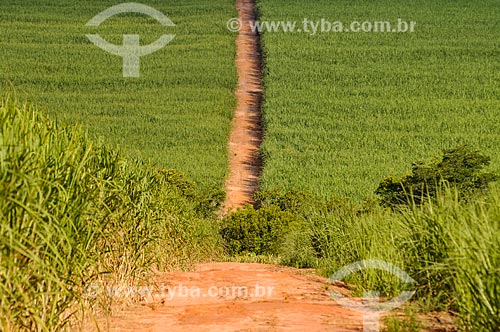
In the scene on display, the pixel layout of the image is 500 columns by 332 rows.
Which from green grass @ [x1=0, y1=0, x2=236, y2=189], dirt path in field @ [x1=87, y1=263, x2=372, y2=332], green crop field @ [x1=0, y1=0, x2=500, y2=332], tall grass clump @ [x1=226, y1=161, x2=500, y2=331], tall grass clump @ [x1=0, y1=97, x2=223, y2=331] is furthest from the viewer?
green grass @ [x1=0, y1=0, x2=236, y2=189]

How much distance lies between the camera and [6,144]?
19.2 ft

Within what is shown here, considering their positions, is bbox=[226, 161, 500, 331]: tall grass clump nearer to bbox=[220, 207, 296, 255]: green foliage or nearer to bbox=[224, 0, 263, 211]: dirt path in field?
Result: bbox=[220, 207, 296, 255]: green foliage

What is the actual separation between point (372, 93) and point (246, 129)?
6.27 metres

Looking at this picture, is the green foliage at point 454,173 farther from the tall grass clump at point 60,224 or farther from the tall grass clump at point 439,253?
the tall grass clump at point 60,224

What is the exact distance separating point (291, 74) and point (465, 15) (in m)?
14.0

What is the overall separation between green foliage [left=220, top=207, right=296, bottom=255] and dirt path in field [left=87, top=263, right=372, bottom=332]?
1011cm

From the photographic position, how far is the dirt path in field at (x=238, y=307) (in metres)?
6.38

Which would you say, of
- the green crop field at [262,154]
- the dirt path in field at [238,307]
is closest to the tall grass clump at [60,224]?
the green crop field at [262,154]

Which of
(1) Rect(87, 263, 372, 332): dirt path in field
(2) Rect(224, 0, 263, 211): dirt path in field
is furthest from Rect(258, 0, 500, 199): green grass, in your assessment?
(1) Rect(87, 263, 372, 332): dirt path in field

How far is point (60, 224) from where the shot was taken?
5758 mm

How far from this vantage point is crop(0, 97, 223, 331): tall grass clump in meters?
5.38

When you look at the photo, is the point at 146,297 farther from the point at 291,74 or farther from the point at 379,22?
the point at 379,22

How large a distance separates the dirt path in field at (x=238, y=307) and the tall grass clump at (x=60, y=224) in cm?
34

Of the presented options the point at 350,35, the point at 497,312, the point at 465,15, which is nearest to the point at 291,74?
the point at 350,35
